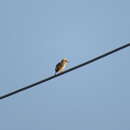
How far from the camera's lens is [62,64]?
17078 mm
